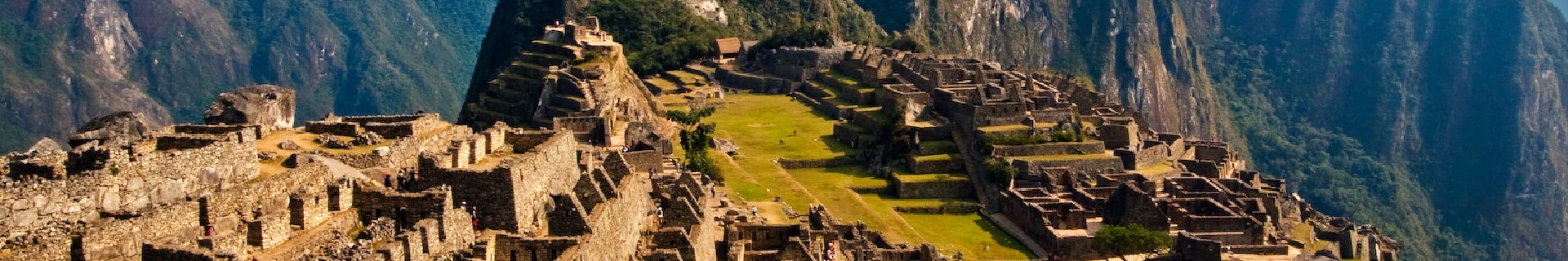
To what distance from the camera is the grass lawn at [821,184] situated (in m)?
61.2

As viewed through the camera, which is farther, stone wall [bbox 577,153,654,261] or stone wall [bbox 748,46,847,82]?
stone wall [bbox 748,46,847,82]

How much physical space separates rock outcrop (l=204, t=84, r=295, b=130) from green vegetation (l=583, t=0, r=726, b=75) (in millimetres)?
73247

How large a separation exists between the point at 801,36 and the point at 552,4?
42.7 m

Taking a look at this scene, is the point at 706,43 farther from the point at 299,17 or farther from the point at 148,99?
the point at 148,99

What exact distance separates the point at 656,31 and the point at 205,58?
5711 cm

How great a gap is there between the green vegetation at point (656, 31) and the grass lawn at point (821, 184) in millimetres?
22438

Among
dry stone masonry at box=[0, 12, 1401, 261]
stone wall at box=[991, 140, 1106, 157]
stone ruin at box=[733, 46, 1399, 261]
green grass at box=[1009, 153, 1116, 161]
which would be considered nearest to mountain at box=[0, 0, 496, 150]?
dry stone masonry at box=[0, 12, 1401, 261]

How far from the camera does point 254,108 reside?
31688 millimetres

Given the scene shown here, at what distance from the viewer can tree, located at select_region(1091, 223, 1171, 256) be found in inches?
2263

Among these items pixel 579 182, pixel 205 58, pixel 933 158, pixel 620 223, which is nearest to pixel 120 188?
pixel 620 223

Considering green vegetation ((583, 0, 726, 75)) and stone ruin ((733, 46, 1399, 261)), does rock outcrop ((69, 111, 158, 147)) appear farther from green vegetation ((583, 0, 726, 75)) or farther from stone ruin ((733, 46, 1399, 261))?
green vegetation ((583, 0, 726, 75))

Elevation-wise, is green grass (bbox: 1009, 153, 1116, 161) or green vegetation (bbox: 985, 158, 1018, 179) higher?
green grass (bbox: 1009, 153, 1116, 161)

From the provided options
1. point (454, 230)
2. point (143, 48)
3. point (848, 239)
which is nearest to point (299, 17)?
point (143, 48)

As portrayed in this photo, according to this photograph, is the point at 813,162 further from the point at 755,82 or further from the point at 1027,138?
the point at 755,82
